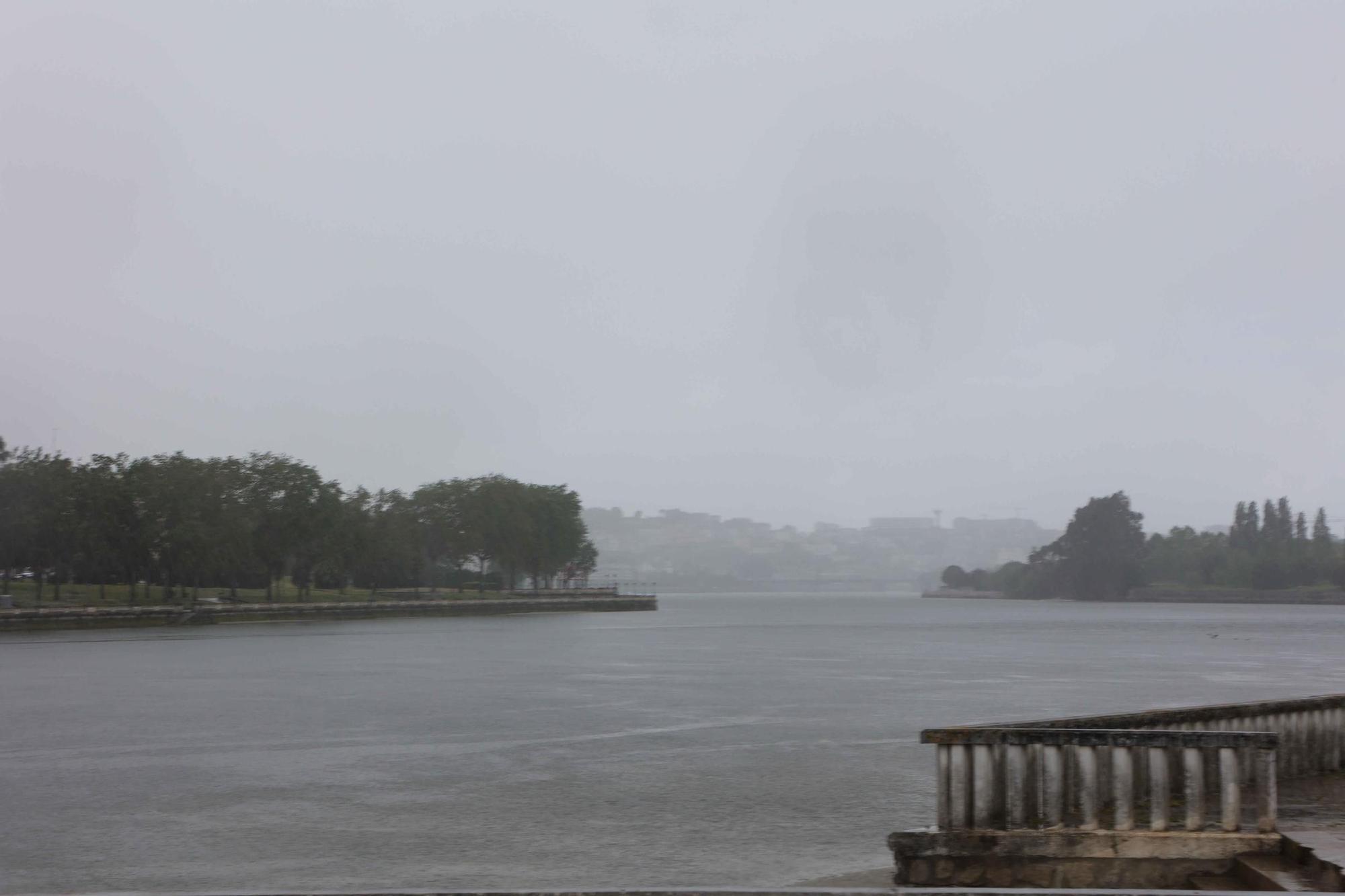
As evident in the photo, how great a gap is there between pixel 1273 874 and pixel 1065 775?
231 centimetres

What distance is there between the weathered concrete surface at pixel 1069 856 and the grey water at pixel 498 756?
351 centimetres

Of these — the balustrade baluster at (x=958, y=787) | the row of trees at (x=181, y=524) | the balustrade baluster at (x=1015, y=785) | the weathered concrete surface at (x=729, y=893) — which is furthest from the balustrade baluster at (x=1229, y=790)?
the row of trees at (x=181, y=524)

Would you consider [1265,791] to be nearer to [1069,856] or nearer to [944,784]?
[1069,856]

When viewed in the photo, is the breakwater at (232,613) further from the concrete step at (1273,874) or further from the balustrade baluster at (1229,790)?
the concrete step at (1273,874)

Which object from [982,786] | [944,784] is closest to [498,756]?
[944,784]

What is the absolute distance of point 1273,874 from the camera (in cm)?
1300

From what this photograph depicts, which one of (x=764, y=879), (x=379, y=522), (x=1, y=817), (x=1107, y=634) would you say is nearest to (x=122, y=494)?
(x=379, y=522)

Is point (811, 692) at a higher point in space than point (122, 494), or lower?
lower

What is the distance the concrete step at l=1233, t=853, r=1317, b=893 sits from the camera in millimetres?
12594

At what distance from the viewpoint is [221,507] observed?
14450 cm

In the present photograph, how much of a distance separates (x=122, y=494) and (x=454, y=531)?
67801mm

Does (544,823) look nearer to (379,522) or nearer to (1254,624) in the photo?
(1254,624)

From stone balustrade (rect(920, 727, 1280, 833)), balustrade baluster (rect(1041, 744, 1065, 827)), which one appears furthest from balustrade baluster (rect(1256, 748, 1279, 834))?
balustrade baluster (rect(1041, 744, 1065, 827))

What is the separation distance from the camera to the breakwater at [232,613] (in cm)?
11831
